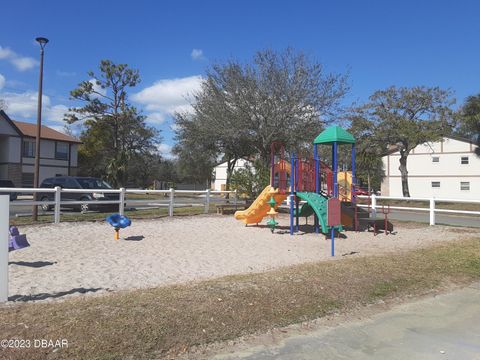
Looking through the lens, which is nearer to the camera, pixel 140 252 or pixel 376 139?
pixel 140 252

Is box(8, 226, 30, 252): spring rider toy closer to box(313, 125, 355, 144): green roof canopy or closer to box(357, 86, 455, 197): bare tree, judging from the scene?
box(313, 125, 355, 144): green roof canopy

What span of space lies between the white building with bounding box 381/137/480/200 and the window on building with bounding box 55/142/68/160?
1444 inches

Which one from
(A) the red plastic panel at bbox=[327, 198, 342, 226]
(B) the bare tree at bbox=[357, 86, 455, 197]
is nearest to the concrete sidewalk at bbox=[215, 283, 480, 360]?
(A) the red plastic panel at bbox=[327, 198, 342, 226]

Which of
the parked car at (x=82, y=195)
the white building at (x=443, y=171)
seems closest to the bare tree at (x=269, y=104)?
the parked car at (x=82, y=195)

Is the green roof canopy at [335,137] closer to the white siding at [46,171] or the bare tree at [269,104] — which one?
the bare tree at [269,104]

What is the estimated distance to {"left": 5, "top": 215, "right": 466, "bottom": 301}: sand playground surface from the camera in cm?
709

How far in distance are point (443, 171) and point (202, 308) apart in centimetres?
4706

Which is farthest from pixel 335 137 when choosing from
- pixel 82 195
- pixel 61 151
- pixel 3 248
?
pixel 61 151

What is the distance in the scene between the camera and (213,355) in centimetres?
433

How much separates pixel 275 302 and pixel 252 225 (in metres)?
10.3

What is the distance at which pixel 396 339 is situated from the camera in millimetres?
4895

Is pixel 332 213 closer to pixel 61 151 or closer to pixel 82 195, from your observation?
pixel 82 195

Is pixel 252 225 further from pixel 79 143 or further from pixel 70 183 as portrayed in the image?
pixel 79 143

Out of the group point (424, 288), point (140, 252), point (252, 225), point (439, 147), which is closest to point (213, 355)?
point (424, 288)
